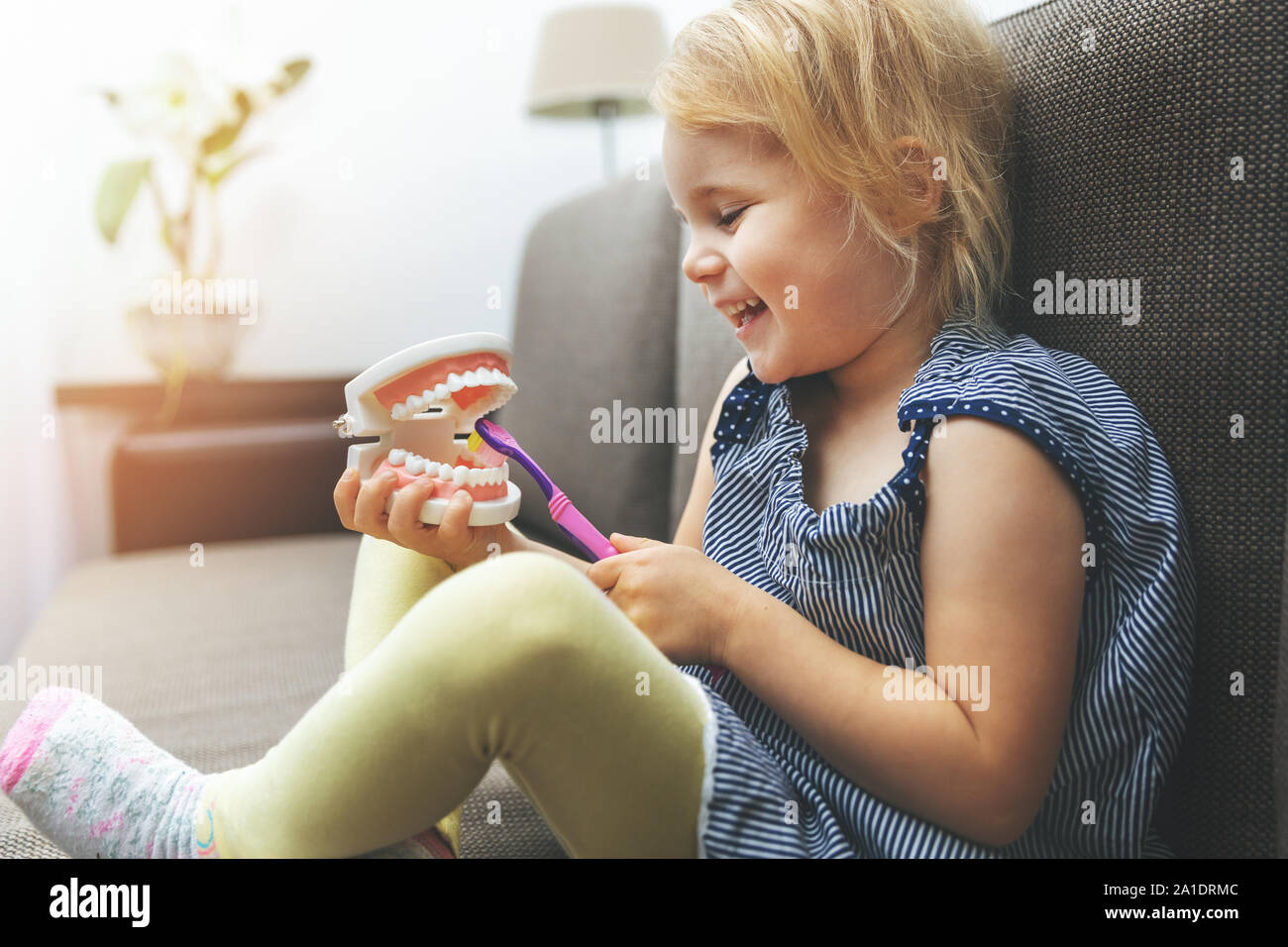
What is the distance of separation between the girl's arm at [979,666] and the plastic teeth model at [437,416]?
0.23 m

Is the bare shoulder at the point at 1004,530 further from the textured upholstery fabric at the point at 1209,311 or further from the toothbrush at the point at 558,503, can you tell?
the toothbrush at the point at 558,503

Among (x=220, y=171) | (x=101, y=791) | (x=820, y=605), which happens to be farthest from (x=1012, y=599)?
(x=220, y=171)

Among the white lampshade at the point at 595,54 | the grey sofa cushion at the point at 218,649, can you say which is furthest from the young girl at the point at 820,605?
the white lampshade at the point at 595,54

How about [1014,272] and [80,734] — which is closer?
[80,734]

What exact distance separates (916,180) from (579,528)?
1.10 ft

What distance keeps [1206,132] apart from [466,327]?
179cm

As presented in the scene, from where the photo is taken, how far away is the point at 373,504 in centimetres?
66

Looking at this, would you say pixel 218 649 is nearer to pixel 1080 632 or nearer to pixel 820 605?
pixel 820 605

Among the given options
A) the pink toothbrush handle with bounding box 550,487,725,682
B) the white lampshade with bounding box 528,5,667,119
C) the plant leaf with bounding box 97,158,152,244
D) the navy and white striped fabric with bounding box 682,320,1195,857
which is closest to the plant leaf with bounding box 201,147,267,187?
the plant leaf with bounding box 97,158,152,244

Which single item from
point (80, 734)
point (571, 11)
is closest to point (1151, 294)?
point (80, 734)
